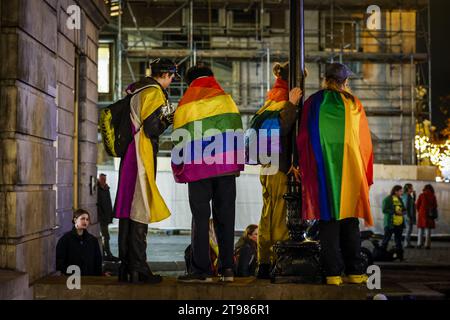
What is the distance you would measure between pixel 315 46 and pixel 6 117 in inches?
1010

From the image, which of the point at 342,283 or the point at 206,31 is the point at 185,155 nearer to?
the point at 342,283

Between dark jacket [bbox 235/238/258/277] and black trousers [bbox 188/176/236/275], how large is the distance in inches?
64.4

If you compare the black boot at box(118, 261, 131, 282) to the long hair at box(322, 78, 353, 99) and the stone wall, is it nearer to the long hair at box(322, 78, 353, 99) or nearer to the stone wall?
the stone wall

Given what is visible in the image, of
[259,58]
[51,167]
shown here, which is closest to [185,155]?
[51,167]

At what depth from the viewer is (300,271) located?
24.3ft

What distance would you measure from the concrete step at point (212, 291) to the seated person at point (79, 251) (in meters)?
1.61

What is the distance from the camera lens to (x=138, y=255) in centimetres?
729

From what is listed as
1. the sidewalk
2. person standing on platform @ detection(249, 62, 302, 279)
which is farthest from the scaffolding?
person standing on platform @ detection(249, 62, 302, 279)

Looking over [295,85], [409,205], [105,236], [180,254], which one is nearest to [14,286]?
[295,85]

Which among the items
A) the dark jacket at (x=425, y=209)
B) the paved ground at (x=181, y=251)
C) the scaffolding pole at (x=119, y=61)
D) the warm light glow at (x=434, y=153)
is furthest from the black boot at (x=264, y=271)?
the warm light glow at (x=434, y=153)

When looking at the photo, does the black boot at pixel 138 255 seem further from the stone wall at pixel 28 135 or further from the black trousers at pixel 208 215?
the stone wall at pixel 28 135

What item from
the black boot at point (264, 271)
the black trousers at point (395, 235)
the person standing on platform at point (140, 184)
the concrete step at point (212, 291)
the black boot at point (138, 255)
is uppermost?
the person standing on platform at point (140, 184)

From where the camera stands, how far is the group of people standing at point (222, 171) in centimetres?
726

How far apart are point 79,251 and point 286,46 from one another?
79.1ft
